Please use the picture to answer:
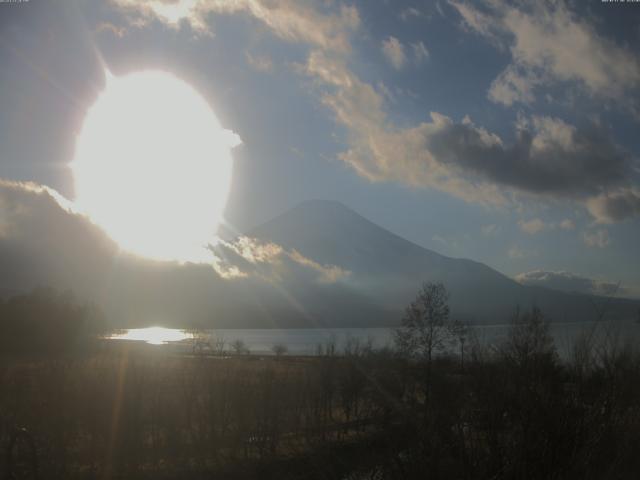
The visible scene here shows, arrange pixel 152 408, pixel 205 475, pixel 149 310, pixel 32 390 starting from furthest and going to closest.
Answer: pixel 149 310
pixel 32 390
pixel 152 408
pixel 205 475

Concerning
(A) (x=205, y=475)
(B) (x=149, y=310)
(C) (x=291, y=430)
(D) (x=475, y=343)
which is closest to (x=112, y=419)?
(A) (x=205, y=475)

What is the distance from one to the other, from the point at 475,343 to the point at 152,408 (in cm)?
1564

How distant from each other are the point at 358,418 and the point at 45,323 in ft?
116

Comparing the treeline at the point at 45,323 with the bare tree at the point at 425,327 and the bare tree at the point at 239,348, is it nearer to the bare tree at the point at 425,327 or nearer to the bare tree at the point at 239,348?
the bare tree at the point at 239,348

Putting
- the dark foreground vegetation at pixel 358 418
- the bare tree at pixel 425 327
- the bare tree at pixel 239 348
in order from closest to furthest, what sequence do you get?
the dark foreground vegetation at pixel 358 418 → the bare tree at pixel 425 327 → the bare tree at pixel 239 348

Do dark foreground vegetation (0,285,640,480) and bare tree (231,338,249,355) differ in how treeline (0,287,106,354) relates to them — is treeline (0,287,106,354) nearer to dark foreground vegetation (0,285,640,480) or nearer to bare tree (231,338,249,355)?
dark foreground vegetation (0,285,640,480)

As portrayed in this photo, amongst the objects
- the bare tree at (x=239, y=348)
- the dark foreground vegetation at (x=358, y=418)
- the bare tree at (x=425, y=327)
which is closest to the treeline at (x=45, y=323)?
the dark foreground vegetation at (x=358, y=418)

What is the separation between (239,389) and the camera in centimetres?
2027

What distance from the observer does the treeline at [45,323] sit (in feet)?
150

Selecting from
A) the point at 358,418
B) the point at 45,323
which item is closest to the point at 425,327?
the point at 358,418

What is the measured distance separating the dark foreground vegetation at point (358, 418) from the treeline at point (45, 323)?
501 centimetres

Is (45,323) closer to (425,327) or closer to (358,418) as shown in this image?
(425,327)

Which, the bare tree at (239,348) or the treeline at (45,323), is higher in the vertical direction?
the treeline at (45,323)

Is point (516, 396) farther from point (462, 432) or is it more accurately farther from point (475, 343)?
point (475, 343)
